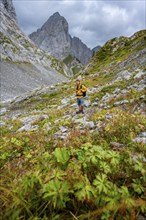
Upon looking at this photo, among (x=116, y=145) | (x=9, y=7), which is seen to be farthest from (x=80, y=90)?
(x=9, y=7)

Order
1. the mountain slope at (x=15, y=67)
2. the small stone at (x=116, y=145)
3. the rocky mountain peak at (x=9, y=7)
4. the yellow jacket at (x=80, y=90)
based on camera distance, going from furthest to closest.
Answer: the rocky mountain peak at (x=9, y=7) < the mountain slope at (x=15, y=67) < the yellow jacket at (x=80, y=90) < the small stone at (x=116, y=145)

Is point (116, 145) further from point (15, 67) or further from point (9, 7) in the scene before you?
point (9, 7)

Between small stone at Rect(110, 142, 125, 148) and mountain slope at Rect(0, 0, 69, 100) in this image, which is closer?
small stone at Rect(110, 142, 125, 148)

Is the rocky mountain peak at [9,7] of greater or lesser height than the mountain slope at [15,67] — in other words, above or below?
above

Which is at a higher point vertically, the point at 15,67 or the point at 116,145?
the point at 15,67

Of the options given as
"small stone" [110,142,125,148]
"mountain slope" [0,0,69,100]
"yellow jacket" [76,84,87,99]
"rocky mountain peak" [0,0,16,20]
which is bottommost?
"small stone" [110,142,125,148]

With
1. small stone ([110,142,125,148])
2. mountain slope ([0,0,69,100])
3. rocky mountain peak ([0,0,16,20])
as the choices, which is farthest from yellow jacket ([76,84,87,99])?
rocky mountain peak ([0,0,16,20])

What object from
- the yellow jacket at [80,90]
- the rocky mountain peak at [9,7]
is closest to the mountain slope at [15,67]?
the rocky mountain peak at [9,7]

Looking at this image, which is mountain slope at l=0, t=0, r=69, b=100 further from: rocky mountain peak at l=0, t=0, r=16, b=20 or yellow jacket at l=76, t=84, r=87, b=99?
yellow jacket at l=76, t=84, r=87, b=99

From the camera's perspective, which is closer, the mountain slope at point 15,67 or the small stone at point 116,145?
the small stone at point 116,145

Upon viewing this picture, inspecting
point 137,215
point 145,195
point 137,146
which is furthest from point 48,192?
point 137,146

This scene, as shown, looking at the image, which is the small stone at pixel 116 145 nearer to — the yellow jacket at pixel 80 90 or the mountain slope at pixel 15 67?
the yellow jacket at pixel 80 90

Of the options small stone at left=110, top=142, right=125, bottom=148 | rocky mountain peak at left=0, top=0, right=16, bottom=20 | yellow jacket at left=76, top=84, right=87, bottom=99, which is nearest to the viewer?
small stone at left=110, top=142, right=125, bottom=148

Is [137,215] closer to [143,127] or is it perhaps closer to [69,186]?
[69,186]
